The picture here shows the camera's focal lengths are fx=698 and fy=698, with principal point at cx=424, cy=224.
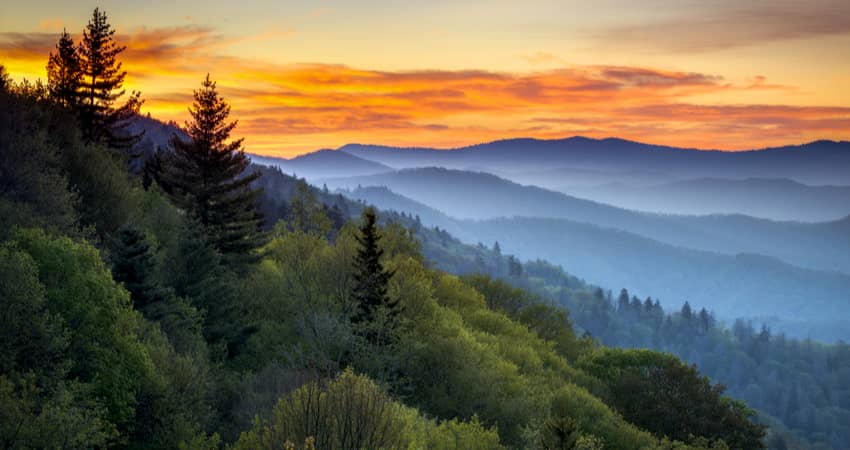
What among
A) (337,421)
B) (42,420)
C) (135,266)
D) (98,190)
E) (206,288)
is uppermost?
(98,190)

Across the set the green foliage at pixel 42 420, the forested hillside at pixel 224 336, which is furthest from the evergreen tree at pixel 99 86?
the green foliage at pixel 42 420

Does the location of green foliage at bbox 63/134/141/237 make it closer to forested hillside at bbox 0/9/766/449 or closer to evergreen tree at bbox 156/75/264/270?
forested hillside at bbox 0/9/766/449

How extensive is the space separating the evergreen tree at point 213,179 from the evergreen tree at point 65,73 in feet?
34.7

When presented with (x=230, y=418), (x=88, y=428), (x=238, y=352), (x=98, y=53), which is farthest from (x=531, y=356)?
(x=98, y=53)

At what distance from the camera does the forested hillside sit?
2467 centimetres

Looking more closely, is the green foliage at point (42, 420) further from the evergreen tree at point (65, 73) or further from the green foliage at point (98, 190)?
the evergreen tree at point (65, 73)

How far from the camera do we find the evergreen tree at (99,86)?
57562mm

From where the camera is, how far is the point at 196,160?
54.5 meters

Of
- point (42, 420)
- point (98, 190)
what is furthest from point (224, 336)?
point (42, 420)

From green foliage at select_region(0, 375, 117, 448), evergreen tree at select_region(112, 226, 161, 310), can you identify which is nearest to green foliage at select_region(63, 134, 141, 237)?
evergreen tree at select_region(112, 226, 161, 310)

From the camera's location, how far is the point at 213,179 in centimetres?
5481

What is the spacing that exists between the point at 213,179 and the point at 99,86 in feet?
45.0

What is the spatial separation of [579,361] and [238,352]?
3273cm

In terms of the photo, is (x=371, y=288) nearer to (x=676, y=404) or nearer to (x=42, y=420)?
(x=676, y=404)
